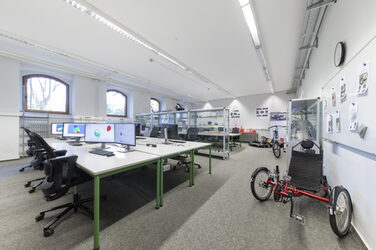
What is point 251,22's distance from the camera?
276 cm

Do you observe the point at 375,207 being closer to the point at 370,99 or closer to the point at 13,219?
the point at 370,99

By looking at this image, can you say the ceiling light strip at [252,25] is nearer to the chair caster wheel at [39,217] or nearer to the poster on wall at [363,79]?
the poster on wall at [363,79]

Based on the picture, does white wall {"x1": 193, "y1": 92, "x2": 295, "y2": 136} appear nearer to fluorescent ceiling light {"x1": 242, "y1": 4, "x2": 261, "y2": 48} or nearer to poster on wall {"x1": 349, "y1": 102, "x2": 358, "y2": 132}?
fluorescent ceiling light {"x1": 242, "y1": 4, "x2": 261, "y2": 48}

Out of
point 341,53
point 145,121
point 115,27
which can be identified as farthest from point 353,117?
point 145,121

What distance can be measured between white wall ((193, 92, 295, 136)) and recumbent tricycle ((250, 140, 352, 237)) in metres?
6.98

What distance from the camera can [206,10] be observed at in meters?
2.46

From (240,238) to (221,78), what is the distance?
579 centimetres

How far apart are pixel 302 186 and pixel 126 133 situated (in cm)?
288

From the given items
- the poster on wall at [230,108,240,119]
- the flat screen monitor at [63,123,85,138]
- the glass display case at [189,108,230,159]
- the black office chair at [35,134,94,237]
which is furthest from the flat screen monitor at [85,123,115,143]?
the poster on wall at [230,108,240,119]

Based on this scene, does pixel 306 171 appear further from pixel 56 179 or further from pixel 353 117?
pixel 56 179

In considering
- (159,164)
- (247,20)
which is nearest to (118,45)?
(247,20)

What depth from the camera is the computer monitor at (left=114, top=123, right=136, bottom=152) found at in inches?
86.0

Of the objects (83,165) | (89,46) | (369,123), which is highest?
(89,46)

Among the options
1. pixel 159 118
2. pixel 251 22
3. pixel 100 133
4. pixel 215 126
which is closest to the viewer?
pixel 100 133
